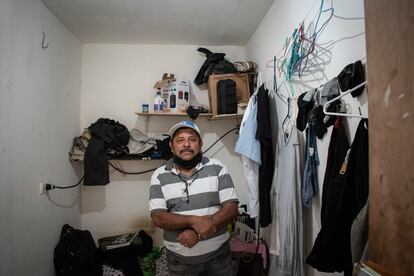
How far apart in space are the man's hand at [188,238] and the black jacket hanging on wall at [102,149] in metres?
1.42

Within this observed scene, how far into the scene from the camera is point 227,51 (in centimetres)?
291

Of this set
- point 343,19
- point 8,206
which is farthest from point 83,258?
point 343,19

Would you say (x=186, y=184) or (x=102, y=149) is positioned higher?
(x=102, y=149)

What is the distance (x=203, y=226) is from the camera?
4.29 feet

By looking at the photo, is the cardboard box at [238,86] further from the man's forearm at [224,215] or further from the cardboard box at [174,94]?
the man's forearm at [224,215]

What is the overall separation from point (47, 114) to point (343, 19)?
222 cm

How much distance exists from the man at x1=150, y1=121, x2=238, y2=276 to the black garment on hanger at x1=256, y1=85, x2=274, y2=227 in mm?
429

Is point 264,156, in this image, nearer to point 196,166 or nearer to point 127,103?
point 196,166

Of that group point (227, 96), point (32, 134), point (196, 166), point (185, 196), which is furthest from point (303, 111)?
point (32, 134)

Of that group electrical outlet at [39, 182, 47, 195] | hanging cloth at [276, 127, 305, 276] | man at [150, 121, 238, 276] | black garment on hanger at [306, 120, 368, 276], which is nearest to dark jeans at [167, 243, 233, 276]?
man at [150, 121, 238, 276]

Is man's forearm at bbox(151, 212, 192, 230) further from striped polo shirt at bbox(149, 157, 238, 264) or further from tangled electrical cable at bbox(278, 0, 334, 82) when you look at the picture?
tangled electrical cable at bbox(278, 0, 334, 82)

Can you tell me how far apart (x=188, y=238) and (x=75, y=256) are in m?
1.37

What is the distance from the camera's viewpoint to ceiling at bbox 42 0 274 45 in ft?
6.48

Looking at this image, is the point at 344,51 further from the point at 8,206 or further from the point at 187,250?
the point at 8,206
